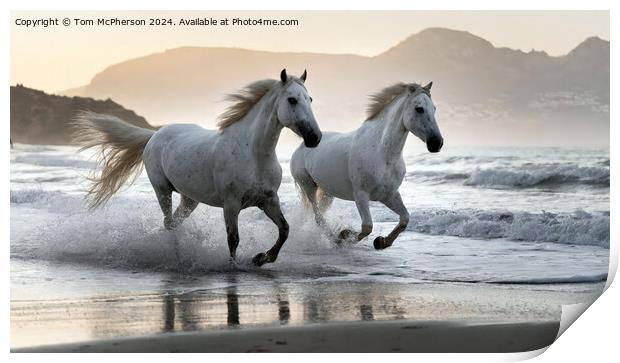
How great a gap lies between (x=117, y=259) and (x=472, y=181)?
7.13 metres

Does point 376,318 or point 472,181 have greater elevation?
point 472,181

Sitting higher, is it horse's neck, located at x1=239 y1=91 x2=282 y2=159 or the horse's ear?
the horse's ear

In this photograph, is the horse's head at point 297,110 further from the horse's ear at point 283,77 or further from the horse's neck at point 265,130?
the horse's neck at point 265,130

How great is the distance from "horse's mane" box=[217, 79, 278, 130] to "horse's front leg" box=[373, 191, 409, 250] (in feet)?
4.46

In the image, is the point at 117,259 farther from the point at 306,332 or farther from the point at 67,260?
the point at 306,332

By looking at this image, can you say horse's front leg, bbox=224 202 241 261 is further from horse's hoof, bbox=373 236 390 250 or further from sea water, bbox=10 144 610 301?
horse's hoof, bbox=373 236 390 250

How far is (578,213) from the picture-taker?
9.09 m

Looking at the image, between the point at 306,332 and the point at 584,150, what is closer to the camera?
the point at 306,332

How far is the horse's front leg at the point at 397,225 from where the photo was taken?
677 centimetres

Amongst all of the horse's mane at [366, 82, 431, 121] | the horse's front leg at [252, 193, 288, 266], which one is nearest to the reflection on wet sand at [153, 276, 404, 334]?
the horse's front leg at [252, 193, 288, 266]

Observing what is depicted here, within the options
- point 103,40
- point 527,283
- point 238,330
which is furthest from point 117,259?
point 527,283

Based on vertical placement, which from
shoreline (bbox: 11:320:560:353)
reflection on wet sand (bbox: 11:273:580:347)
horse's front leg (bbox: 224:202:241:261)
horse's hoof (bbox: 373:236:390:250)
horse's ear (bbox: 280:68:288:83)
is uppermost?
horse's ear (bbox: 280:68:288:83)

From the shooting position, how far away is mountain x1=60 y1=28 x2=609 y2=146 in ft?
25.9

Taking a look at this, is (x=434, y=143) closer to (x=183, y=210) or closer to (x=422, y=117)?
(x=422, y=117)
